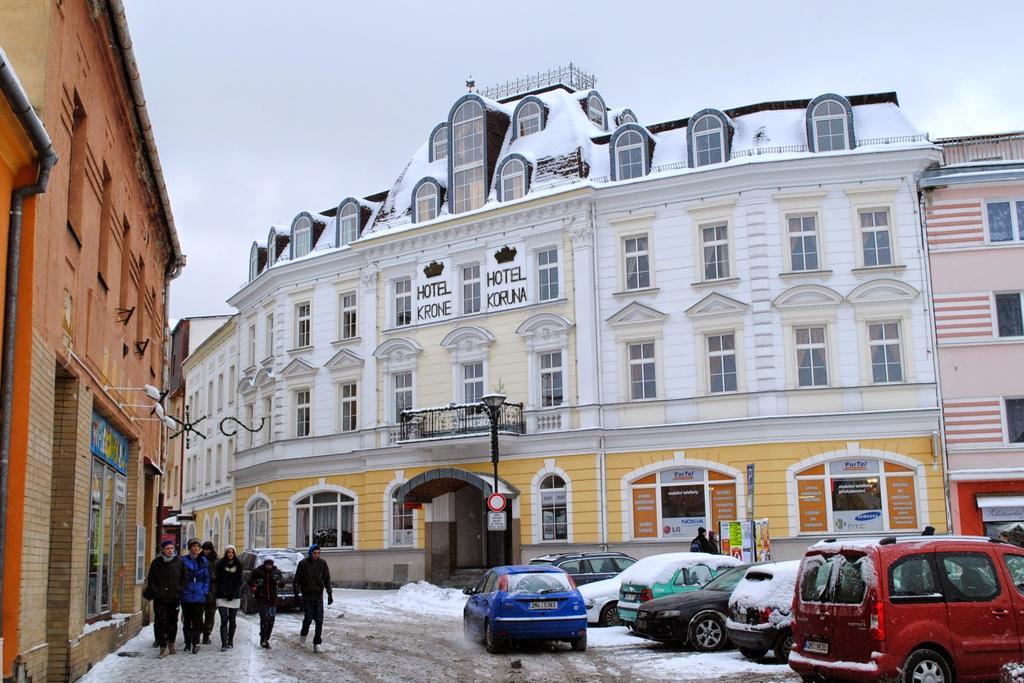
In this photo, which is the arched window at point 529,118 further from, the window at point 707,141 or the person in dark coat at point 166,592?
the person in dark coat at point 166,592

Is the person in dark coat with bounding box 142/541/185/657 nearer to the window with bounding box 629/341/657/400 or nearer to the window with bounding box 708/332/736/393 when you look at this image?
the window with bounding box 629/341/657/400

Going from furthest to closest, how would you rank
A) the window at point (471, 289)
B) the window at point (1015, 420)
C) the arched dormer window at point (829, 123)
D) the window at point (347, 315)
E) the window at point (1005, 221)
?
1. the window at point (347, 315)
2. the window at point (471, 289)
3. the arched dormer window at point (829, 123)
4. the window at point (1005, 221)
5. the window at point (1015, 420)

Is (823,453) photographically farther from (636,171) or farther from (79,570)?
(79,570)

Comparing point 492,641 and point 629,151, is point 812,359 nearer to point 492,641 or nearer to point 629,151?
point 629,151

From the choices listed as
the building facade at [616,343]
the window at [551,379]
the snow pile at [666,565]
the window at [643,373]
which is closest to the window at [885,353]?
the building facade at [616,343]

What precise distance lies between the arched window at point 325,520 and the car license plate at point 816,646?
92.1 feet

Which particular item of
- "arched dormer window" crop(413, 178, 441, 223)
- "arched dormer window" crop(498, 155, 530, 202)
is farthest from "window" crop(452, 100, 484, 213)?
"arched dormer window" crop(498, 155, 530, 202)

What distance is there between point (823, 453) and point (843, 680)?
63.7 ft

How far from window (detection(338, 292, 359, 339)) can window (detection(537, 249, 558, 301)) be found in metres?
8.26

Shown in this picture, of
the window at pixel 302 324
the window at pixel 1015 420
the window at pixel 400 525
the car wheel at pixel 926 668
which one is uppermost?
the window at pixel 302 324

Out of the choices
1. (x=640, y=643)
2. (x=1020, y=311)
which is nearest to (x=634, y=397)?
(x=1020, y=311)

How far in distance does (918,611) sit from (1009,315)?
22.0 meters

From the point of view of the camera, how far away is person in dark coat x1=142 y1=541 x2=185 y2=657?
1766 centimetres

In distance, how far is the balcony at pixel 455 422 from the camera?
1385 inches
